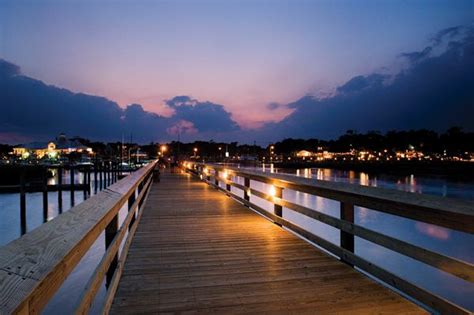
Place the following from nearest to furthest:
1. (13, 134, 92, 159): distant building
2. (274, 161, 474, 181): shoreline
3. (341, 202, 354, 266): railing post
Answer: (341, 202, 354, 266): railing post
(274, 161, 474, 181): shoreline
(13, 134, 92, 159): distant building

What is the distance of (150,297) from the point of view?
330cm

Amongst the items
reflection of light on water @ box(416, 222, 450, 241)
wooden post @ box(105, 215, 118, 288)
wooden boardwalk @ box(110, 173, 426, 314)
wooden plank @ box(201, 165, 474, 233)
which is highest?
wooden plank @ box(201, 165, 474, 233)

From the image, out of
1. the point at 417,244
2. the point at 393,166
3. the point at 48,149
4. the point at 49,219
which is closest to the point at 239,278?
the point at 49,219

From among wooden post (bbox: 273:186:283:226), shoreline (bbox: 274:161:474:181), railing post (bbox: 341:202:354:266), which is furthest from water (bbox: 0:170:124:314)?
shoreline (bbox: 274:161:474:181)

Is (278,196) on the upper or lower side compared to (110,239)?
upper

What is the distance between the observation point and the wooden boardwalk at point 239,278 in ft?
10.2

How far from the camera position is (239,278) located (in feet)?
12.7

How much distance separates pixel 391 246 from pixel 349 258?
1038 millimetres

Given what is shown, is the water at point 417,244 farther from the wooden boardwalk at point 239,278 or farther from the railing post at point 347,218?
the wooden boardwalk at point 239,278

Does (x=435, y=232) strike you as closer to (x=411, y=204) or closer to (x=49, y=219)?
(x=411, y=204)

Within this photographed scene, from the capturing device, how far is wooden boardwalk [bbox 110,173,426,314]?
10.2ft

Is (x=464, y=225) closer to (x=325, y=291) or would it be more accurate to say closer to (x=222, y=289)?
(x=325, y=291)

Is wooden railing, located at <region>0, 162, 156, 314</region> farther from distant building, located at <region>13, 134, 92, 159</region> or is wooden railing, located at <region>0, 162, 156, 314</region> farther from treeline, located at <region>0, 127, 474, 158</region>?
distant building, located at <region>13, 134, 92, 159</region>

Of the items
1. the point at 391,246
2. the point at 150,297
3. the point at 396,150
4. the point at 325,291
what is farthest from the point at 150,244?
the point at 396,150
